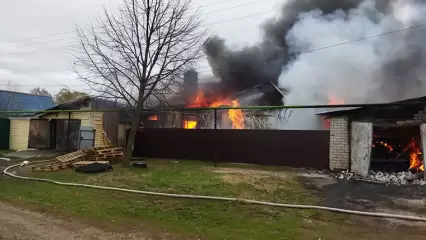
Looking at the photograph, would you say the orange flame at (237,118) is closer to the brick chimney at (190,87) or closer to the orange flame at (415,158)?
the brick chimney at (190,87)

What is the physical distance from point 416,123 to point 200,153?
8.14 meters

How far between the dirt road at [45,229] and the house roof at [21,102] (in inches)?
1195

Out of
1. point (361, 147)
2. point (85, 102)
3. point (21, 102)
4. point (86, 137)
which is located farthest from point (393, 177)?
point (21, 102)

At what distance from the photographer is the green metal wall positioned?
2003 centimetres

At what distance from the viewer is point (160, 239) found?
14.7 ft

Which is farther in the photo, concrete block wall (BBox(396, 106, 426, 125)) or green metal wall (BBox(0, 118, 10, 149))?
green metal wall (BBox(0, 118, 10, 149))

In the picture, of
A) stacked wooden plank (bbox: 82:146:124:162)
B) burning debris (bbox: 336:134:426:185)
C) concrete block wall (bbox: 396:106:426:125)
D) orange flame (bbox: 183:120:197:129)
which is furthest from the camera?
orange flame (bbox: 183:120:197:129)

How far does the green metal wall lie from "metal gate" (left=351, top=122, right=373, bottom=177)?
67.1 feet

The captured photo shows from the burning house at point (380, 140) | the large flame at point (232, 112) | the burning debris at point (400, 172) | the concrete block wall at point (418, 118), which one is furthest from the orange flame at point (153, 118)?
the concrete block wall at point (418, 118)

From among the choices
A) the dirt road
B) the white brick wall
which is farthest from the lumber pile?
the white brick wall

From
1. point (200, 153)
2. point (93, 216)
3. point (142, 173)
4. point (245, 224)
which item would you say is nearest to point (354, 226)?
point (245, 224)

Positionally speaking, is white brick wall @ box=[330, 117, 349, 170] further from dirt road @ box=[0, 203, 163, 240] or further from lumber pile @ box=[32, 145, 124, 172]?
lumber pile @ box=[32, 145, 124, 172]

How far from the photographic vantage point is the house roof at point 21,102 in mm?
31766

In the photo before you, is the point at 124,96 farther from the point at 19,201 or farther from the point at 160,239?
the point at 160,239
